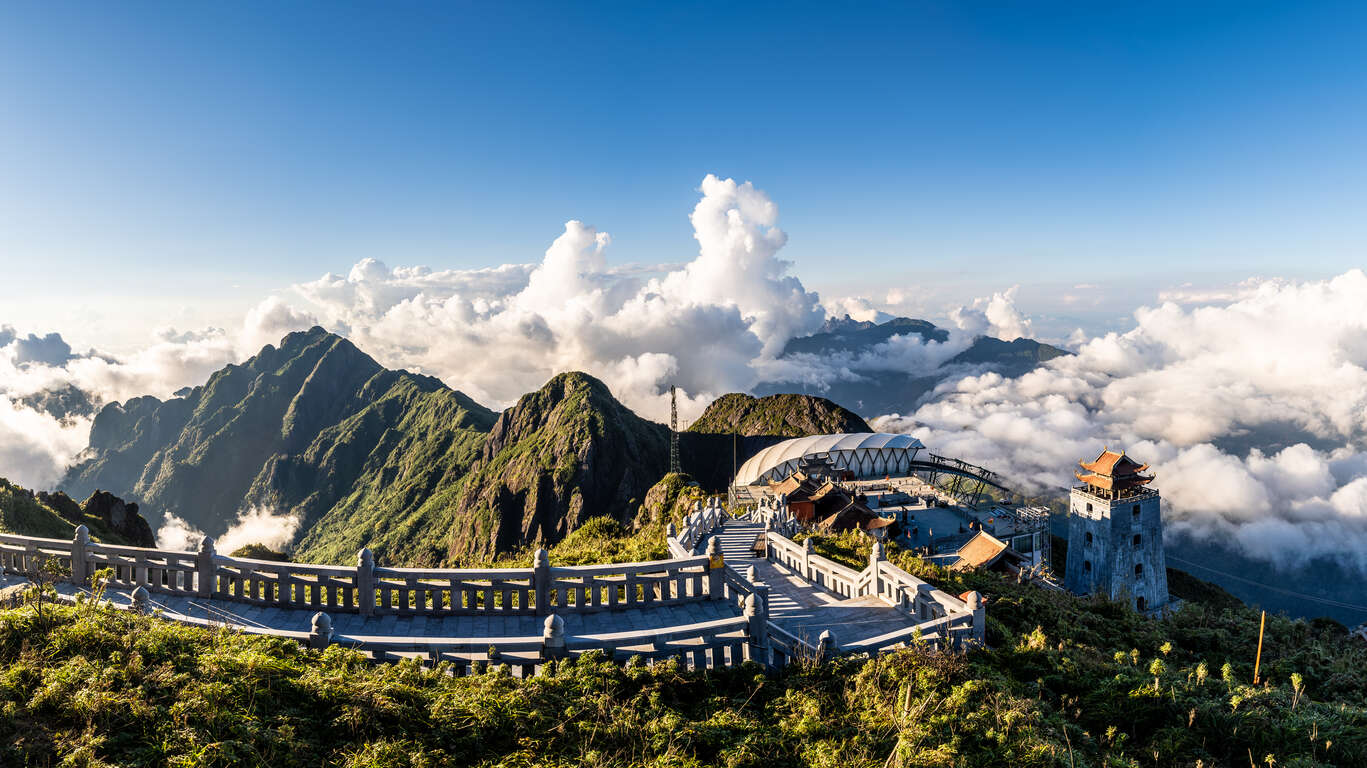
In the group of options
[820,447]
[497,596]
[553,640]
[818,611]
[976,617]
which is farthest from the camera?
[820,447]

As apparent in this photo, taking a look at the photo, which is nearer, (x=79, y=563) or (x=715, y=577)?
(x=79, y=563)

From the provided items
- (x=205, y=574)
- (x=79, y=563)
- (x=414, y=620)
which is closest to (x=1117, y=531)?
(x=414, y=620)

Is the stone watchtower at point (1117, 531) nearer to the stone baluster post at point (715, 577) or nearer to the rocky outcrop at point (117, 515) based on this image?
the stone baluster post at point (715, 577)

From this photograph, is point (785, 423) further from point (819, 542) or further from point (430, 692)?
point (430, 692)

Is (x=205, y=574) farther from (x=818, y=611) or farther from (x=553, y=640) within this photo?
(x=818, y=611)

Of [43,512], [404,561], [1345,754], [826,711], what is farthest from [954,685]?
[404,561]

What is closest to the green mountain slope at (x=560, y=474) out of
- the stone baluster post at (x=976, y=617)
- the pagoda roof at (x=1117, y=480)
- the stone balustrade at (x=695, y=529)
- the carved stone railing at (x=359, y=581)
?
the pagoda roof at (x=1117, y=480)
